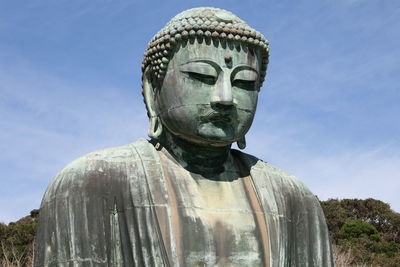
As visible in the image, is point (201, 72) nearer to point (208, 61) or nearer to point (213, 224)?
point (208, 61)

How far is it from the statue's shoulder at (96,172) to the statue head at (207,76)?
0.40 meters

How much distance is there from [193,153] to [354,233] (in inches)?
1240

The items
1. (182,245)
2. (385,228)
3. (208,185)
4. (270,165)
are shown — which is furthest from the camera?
(385,228)

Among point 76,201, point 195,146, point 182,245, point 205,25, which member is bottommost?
point 182,245

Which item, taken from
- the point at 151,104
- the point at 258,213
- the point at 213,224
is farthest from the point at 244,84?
the point at 213,224

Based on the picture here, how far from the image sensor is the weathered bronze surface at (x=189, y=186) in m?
6.56

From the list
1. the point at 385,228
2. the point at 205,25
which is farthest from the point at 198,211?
the point at 385,228

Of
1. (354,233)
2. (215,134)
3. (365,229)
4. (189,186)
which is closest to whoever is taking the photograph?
(215,134)

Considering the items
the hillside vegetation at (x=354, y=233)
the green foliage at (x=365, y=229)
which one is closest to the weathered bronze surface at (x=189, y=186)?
the hillside vegetation at (x=354, y=233)

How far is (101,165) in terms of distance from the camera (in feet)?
22.4

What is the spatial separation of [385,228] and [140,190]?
37.2 m

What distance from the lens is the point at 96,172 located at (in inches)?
267

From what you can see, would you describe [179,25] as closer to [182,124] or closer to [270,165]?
[182,124]

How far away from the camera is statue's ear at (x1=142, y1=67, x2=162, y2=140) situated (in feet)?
23.5
